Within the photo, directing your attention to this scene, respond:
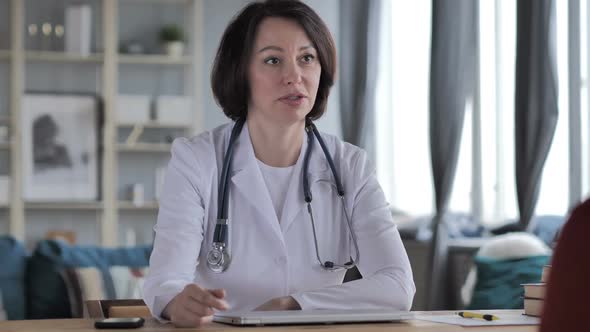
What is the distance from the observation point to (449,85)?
4.73 m

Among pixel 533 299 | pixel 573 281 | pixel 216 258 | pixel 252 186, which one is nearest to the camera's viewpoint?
pixel 573 281

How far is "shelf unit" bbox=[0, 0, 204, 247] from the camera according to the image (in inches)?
252

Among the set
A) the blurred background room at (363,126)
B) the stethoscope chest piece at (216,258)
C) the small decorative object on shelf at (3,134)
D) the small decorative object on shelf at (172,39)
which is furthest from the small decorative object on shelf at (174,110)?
the stethoscope chest piece at (216,258)

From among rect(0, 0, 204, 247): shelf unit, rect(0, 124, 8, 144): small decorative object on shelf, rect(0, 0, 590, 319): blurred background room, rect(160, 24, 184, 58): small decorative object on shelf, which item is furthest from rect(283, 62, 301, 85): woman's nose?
rect(0, 124, 8, 144): small decorative object on shelf

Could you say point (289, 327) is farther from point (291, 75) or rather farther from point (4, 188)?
point (4, 188)

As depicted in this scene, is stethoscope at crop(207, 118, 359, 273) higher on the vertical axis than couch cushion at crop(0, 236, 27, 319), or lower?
higher

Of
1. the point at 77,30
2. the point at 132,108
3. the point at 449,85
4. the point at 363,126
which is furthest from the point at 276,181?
the point at 77,30

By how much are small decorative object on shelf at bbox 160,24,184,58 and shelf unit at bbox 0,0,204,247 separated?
74 mm

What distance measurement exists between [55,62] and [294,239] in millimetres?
4918

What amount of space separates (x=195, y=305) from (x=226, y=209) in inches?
19.8

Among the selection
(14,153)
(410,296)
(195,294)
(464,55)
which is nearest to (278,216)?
(410,296)

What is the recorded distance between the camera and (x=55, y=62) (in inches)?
262

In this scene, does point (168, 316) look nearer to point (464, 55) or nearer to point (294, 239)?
point (294, 239)

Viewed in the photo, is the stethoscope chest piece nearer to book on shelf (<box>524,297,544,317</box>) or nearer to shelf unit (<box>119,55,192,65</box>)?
book on shelf (<box>524,297,544,317</box>)
